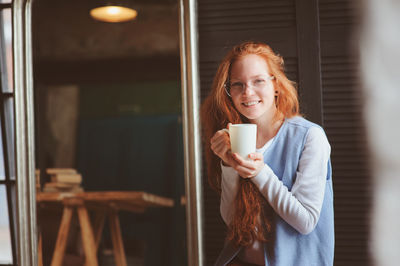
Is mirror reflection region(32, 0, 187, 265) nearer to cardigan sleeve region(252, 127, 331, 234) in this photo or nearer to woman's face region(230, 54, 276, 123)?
woman's face region(230, 54, 276, 123)

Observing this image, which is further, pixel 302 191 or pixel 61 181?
pixel 61 181

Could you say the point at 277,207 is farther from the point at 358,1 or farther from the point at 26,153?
the point at 26,153

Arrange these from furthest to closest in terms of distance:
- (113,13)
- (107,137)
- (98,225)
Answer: (107,137) < (98,225) < (113,13)

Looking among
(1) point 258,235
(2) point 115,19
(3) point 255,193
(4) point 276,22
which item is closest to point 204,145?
(3) point 255,193

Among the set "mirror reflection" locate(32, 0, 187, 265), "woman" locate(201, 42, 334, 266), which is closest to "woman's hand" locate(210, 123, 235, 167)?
"woman" locate(201, 42, 334, 266)

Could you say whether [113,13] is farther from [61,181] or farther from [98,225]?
[98,225]

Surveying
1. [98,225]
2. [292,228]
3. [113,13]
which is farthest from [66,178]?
[292,228]

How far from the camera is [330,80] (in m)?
1.75

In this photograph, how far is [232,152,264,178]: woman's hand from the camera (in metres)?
1.63

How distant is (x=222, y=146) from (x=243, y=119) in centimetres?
14

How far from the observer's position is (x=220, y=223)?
1782mm

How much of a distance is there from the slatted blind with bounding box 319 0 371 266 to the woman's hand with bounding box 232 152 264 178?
0.32 meters

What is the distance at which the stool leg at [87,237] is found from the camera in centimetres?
215

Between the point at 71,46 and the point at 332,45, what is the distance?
151 centimetres
